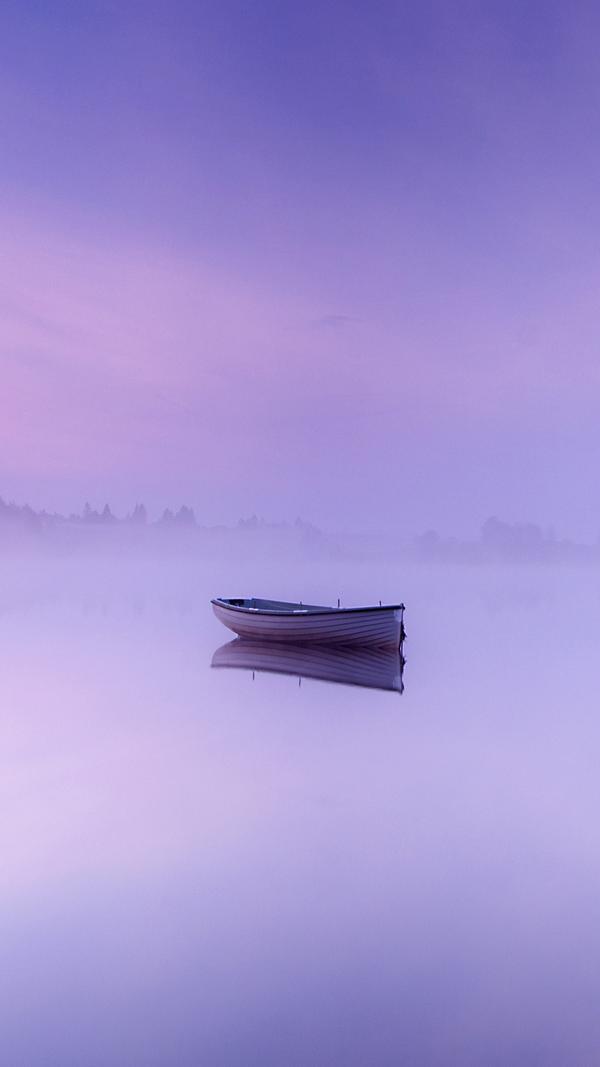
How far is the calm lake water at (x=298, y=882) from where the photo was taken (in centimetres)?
687

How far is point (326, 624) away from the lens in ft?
97.5

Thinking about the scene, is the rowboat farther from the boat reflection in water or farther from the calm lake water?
the calm lake water

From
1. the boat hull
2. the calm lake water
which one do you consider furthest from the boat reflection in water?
the calm lake water

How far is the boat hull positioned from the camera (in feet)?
96.3

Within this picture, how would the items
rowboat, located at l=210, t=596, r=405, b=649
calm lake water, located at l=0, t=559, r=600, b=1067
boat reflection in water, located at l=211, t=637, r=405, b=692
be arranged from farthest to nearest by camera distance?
rowboat, located at l=210, t=596, r=405, b=649 → boat reflection in water, located at l=211, t=637, r=405, b=692 → calm lake water, located at l=0, t=559, r=600, b=1067

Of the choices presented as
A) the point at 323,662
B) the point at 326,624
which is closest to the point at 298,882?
the point at 323,662

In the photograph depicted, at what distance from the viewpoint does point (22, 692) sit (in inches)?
997

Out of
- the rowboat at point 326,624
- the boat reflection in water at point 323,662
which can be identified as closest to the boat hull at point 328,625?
the rowboat at point 326,624

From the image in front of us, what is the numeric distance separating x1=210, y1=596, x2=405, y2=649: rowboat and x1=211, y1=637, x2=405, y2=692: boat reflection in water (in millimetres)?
580

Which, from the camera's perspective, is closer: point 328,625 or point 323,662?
point 323,662

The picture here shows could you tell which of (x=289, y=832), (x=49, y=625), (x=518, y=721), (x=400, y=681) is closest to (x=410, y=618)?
(x=49, y=625)

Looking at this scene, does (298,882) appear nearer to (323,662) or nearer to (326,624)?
(323,662)

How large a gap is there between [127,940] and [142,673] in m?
21.8

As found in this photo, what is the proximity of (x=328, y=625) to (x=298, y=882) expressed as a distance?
1959 cm
